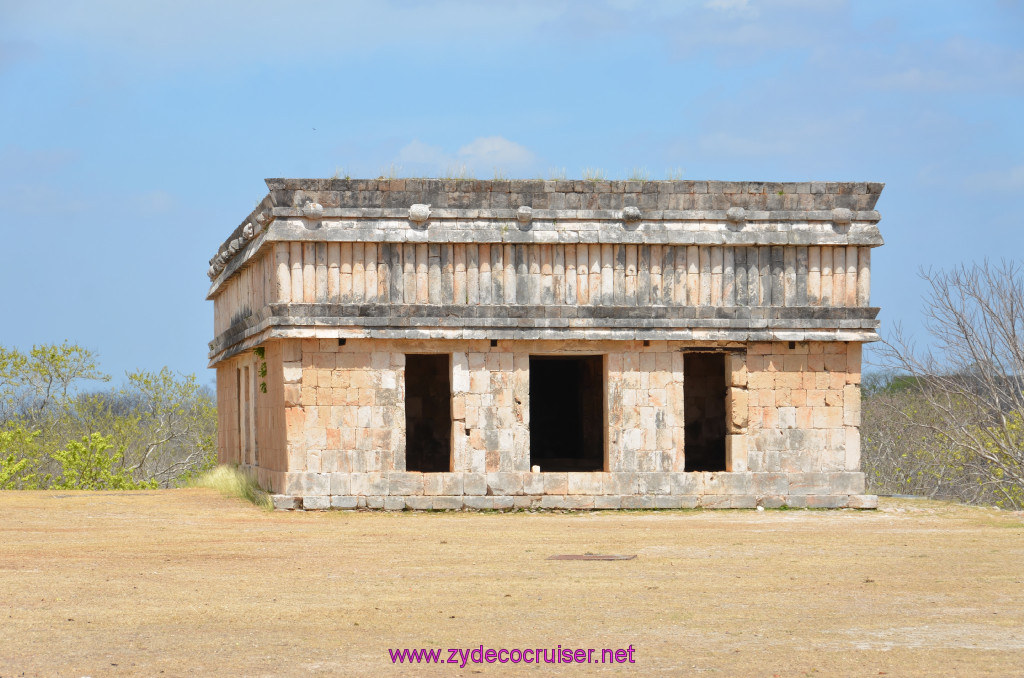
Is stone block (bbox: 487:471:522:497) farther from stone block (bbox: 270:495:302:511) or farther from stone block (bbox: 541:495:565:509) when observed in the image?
stone block (bbox: 270:495:302:511)

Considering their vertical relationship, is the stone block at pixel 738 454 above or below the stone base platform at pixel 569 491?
above

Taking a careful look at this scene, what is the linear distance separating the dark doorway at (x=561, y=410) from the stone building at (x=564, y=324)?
591cm

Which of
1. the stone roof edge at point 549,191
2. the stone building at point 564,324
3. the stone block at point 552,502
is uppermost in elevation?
the stone roof edge at point 549,191

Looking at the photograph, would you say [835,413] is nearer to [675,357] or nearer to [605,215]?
[675,357]

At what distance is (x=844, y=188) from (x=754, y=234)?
1497 mm

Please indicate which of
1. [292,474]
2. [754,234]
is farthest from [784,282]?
[292,474]

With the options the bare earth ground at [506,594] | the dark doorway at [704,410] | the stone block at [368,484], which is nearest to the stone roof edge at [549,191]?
the stone block at [368,484]

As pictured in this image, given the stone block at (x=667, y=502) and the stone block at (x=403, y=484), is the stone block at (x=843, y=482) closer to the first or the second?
the stone block at (x=667, y=502)

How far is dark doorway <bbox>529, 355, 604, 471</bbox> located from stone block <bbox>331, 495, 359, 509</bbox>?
6.98 m

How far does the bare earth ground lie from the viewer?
22.6 feet

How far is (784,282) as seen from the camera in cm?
A: 1702

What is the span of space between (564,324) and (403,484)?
3093mm

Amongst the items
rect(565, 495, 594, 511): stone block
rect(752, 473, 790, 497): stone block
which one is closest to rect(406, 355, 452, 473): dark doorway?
rect(565, 495, 594, 511): stone block

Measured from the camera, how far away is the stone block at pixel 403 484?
16.2 meters
